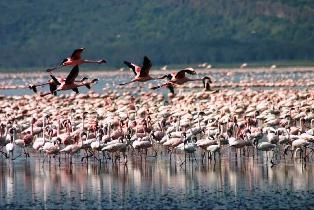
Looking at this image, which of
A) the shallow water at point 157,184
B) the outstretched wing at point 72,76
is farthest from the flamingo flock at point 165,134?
the outstretched wing at point 72,76

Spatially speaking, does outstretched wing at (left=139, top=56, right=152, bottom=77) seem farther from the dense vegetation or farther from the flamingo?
the dense vegetation

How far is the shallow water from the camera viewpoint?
1873 cm

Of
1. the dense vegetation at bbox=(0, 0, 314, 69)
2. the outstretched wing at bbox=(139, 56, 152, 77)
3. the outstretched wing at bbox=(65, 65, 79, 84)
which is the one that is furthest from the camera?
the dense vegetation at bbox=(0, 0, 314, 69)

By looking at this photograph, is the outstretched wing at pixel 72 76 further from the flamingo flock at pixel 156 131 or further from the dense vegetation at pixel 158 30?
the dense vegetation at pixel 158 30

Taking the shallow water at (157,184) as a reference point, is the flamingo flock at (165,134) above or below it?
above

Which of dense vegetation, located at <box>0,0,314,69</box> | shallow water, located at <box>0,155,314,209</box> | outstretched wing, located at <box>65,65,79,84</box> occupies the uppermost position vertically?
dense vegetation, located at <box>0,0,314,69</box>

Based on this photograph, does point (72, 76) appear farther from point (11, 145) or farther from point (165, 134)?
point (165, 134)

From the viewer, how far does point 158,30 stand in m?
113

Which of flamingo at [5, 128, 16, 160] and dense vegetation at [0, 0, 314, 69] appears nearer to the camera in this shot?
flamingo at [5, 128, 16, 160]

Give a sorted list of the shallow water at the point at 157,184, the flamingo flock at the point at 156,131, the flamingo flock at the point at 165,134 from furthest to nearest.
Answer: the flamingo flock at the point at 165,134, the flamingo flock at the point at 156,131, the shallow water at the point at 157,184

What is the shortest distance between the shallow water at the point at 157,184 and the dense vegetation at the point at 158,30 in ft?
236

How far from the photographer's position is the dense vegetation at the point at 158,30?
10000 centimetres

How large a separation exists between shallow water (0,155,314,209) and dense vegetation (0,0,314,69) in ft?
236

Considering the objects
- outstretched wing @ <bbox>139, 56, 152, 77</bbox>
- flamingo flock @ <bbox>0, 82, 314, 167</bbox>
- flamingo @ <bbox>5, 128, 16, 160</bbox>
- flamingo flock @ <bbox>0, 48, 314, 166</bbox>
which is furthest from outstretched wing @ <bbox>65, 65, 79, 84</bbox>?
flamingo @ <bbox>5, 128, 16, 160</bbox>
